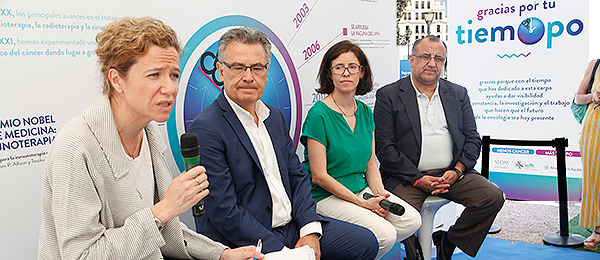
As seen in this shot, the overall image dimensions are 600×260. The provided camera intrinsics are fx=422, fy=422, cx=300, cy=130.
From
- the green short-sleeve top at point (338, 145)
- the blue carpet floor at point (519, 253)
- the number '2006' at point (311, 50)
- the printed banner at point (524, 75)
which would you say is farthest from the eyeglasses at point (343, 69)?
the printed banner at point (524, 75)

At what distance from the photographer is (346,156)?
2.78 m

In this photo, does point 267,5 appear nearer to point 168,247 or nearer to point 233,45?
point 233,45

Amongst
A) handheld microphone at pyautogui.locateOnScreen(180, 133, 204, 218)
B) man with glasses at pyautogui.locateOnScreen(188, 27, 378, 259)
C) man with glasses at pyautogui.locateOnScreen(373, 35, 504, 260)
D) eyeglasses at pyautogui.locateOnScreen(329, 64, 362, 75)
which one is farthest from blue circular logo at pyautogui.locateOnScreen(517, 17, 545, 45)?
handheld microphone at pyautogui.locateOnScreen(180, 133, 204, 218)

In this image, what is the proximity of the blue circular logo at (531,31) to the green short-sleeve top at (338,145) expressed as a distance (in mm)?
3516

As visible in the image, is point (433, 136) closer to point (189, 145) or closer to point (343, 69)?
point (343, 69)

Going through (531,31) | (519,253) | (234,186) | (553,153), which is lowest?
(519,253)

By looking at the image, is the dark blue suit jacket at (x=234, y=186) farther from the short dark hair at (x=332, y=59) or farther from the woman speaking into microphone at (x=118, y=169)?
the short dark hair at (x=332, y=59)

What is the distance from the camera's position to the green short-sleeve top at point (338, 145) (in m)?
2.74

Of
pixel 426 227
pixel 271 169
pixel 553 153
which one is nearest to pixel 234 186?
pixel 271 169

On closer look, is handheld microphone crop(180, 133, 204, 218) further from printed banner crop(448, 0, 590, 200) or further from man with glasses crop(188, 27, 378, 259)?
printed banner crop(448, 0, 590, 200)

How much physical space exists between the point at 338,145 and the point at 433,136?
94 cm

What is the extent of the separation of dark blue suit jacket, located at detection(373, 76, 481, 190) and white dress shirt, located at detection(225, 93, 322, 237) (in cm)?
112

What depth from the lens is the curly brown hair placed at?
1.44m

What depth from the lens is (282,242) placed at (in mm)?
2176
